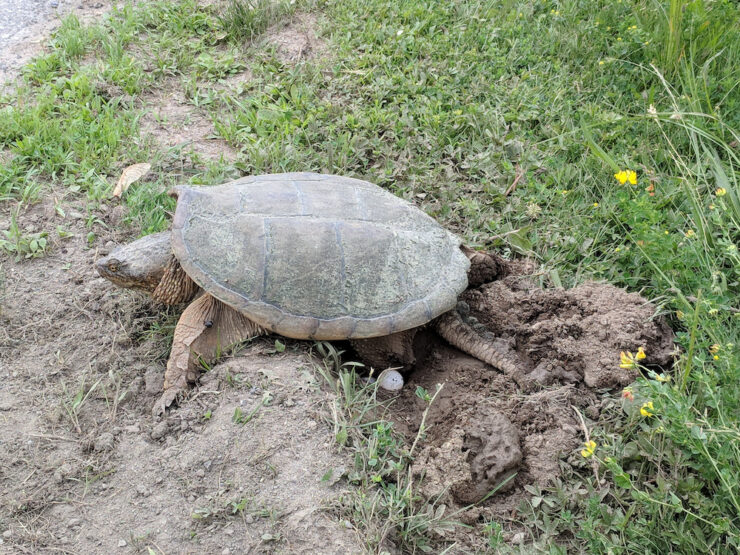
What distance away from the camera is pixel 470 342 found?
2.86 metres

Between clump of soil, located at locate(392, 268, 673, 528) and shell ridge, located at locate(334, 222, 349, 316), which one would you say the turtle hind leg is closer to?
clump of soil, located at locate(392, 268, 673, 528)

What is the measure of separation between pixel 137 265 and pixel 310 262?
835 millimetres

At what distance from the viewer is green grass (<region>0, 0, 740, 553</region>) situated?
2221 millimetres

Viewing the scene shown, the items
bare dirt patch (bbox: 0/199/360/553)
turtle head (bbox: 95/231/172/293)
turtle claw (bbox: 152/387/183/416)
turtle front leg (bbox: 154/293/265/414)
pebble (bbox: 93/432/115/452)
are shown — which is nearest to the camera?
bare dirt patch (bbox: 0/199/360/553)

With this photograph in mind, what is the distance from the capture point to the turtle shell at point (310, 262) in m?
2.63

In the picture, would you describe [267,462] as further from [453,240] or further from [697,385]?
[697,385]

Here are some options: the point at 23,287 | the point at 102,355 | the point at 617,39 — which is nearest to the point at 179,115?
the point at 23,287

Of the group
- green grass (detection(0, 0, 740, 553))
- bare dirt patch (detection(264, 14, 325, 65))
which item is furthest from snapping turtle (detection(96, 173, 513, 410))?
bare dirt patch (detection(264, 14, 325, 65))

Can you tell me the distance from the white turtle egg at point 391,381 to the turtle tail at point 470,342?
1.08 ft

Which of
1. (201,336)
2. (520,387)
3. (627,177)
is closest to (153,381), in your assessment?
(201,336)

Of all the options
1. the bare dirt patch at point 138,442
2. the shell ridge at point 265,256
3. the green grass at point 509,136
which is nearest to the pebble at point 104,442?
the bare dirt patch at point 138,442

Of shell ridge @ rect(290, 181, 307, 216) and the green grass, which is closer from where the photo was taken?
the green grass

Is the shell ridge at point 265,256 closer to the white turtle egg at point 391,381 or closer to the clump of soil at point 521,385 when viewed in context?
the white turtle egg at point 391,381

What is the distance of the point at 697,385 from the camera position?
2354 mm
